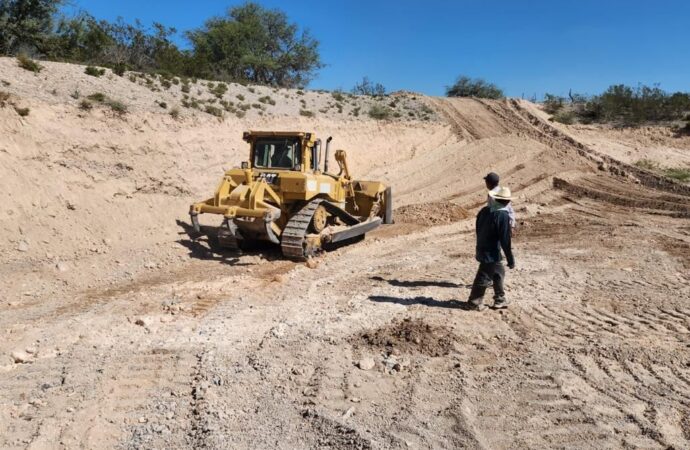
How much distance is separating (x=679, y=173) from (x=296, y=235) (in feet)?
45.8

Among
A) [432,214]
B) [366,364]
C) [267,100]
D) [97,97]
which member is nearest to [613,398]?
[366,364]

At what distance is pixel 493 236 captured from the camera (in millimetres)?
6512

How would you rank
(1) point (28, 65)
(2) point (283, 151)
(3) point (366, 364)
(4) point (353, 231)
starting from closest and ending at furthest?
(3) point (366, 364) → (2) point (283, 151) → (4) point (353, 231) → (1) point (28, 65)

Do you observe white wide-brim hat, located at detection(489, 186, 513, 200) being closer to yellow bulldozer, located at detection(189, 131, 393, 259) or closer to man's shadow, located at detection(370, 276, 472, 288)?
man's shadow, located at detection(370, 276, 472, 288)

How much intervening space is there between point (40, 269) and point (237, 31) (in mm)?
27352

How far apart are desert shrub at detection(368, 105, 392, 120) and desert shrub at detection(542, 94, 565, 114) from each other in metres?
8.80

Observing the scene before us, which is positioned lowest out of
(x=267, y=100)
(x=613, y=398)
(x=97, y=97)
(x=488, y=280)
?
(x=613, y=398)

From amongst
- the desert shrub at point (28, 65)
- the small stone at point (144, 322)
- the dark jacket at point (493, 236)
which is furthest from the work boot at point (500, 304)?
the desert shrub at point (28, 65)

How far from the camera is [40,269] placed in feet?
28.0

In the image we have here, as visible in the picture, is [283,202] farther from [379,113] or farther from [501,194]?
[379,113]

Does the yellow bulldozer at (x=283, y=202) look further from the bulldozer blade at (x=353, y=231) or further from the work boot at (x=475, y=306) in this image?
the work boot at (x=475, y=306)

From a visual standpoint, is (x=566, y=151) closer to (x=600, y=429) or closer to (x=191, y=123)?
(x=191, y=123)

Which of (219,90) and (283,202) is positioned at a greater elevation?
(219,90)

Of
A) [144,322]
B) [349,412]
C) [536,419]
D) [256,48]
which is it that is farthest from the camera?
[256,48]
